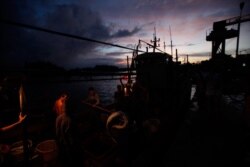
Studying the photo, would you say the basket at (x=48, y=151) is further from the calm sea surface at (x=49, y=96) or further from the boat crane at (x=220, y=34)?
the boat crane at (x=220, y=34)

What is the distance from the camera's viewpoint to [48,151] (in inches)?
196

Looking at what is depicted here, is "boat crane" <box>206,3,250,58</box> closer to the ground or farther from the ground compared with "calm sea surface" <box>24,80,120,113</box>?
farther from the ground

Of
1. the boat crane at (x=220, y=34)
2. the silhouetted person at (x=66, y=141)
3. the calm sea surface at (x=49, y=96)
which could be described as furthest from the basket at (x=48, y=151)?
the boat crane at (x=220, y=34)

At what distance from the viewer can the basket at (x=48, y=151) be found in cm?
498

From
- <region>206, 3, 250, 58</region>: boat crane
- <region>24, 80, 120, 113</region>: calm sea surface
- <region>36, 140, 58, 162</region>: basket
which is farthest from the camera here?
<region>206, 3, 250, 58</region>: boat crane

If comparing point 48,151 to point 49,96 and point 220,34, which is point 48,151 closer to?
point 220,34

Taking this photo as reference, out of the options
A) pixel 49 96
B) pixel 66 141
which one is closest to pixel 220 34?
pixel 66 141

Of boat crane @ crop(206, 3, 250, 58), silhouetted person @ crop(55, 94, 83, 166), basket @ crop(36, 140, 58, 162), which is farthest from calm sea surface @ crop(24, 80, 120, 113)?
boat crane @ crop(206, 3, 250, 58)

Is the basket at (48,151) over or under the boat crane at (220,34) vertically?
under

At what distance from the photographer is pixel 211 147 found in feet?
16.8

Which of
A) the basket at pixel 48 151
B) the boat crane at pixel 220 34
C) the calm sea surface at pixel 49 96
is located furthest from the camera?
the boat crane at pixel 220 34

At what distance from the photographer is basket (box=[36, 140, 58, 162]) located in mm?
4980

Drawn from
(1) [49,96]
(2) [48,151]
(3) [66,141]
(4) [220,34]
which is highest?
(4) [220,34]

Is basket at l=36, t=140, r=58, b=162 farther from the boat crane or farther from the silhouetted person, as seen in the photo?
the boat crane
